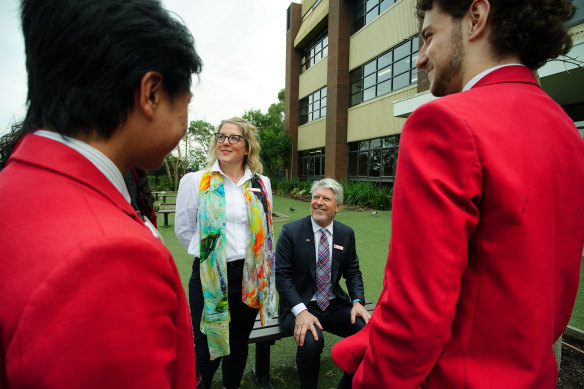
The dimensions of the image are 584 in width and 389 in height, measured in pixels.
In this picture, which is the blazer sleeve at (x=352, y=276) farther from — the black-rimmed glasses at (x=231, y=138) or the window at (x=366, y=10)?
→ the window at (x=366, y=10)

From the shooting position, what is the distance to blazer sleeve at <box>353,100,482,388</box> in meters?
0.87

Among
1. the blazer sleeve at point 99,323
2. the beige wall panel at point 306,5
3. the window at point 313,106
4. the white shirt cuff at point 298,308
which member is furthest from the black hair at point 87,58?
the beige wall panel at point 306,5

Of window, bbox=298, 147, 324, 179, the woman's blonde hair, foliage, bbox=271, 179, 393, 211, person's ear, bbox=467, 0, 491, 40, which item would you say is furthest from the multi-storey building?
person's ear, bbox=467, 0, 491, 40

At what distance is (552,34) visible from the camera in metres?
1.08

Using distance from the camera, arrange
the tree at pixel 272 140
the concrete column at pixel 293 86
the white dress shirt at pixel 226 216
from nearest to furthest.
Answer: the white dress shirt at pixel 226 216 → the tree at pixel 272 140 → the concrete column at pixel 293 86

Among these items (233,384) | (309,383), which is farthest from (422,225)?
(233,384)

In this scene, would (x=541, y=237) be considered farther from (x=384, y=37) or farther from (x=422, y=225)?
(x=384, y=37)

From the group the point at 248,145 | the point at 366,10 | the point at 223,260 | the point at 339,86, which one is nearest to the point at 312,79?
the point at 339,86

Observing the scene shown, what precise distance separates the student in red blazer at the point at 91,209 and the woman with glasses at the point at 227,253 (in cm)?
183

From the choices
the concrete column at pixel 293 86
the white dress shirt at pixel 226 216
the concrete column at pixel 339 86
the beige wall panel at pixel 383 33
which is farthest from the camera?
the concrete column at pixel 293 86

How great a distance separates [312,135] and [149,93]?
73.4 ft

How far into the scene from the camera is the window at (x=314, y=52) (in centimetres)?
2153

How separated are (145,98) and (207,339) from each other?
234 cm

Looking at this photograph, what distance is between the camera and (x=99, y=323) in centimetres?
55
